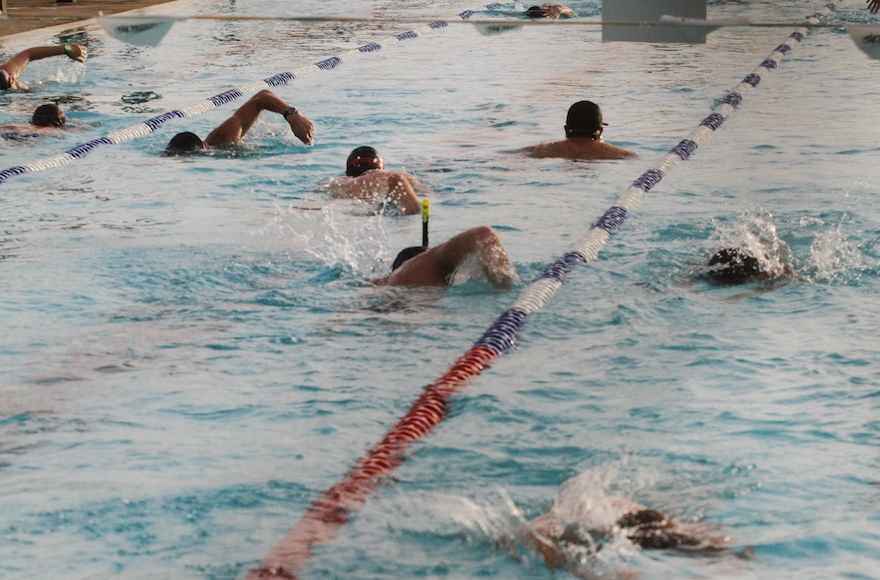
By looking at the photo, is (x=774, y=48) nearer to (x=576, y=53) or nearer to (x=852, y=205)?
(x=576, y=53)

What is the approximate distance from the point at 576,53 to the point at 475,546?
11065 mm

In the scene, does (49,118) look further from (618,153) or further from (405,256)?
(405,256)

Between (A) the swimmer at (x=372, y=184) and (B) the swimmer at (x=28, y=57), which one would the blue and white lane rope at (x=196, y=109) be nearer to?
(B) the swimmer at (x=28, y=57)

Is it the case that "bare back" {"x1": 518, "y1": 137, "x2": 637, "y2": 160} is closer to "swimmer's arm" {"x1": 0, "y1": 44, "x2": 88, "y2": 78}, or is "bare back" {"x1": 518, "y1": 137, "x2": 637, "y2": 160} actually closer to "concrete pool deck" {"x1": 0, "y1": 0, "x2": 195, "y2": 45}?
"swimmer's arm" {"x1": 0, "y1": 44, "x2": 88, "y2": 78}

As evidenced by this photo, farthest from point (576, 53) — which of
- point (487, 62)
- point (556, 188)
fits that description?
point (556, 188)

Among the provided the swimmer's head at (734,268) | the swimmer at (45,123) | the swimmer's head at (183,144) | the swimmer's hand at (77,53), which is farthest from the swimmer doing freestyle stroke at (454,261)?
the swimmer's hand at (77,53)

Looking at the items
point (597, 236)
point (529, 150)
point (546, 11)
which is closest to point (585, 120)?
point (529, 150)

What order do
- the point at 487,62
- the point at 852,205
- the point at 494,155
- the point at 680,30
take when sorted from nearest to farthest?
the point at 852,205
the point at 494,155
the point at 487,62
the point at 680,30

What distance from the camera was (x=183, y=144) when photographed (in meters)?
7.23

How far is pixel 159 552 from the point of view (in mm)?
2570

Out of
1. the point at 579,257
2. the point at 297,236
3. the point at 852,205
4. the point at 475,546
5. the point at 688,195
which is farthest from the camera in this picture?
the point at 688,195

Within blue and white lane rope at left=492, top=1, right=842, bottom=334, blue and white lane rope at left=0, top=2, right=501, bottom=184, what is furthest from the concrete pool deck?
blue and white lane rope at left=492, top=1, right=842, bottom=334

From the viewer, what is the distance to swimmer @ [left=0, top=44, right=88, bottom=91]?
9062 millimetres

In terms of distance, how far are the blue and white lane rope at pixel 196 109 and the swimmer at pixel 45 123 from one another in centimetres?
39
